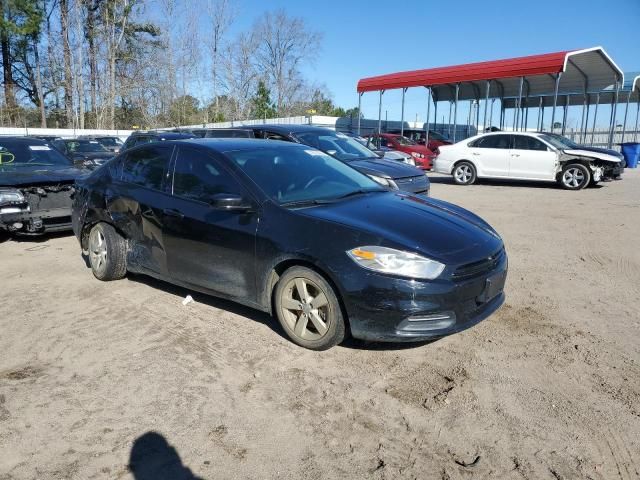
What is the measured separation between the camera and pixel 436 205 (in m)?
4.77

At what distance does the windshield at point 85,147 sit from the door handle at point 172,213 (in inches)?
534

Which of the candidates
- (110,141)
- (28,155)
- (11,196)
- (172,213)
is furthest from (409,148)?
(172,213)

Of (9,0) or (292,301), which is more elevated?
(9,0)

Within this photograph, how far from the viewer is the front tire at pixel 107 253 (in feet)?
17.9

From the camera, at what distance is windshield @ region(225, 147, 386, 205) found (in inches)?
171

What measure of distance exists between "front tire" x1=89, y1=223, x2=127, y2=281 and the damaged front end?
1976mm

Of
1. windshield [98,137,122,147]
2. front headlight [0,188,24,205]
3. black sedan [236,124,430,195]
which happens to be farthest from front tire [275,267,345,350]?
windshield [98,137,122,147]

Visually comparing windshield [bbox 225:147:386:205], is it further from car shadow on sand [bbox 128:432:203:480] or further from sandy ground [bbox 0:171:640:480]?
car shadow on sand [bbox 128:432:203:480]

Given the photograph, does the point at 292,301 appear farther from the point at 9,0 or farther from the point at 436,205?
the point at 9,0

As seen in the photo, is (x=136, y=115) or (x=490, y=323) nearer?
(x=490, y=323)

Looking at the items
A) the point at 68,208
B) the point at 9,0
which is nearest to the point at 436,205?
the point at 68,208

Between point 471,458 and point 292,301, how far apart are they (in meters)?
1.74

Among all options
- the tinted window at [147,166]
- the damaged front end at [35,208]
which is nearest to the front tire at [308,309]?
the tinted window at [147,166]

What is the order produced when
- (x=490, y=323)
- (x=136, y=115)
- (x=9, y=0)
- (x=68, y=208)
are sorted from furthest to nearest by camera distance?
(x=136, y=115)
(x=9, y=0)
(x=68, y=208)
(x=490, y=323)
